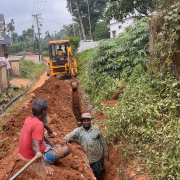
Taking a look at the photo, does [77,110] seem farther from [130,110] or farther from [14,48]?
[14,48]

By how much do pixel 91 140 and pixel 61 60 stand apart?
11.4 metres

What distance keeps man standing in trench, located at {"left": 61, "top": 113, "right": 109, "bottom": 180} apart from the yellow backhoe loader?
8.92 meters

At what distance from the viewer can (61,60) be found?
50.6 ft

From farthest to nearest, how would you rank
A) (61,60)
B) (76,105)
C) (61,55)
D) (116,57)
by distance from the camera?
(61,55) < (61,60) < (76,105) < (116,57)

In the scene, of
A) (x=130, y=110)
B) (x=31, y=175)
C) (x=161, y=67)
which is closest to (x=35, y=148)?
(x=31, y=175)

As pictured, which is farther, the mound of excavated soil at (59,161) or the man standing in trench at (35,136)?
the mound of excavated soil at (59,161)

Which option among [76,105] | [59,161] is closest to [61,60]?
[76,105]

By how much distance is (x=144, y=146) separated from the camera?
3.98 m

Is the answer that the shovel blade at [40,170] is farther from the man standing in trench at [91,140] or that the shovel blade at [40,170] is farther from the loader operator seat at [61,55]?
the loader operator seat at [61,55]

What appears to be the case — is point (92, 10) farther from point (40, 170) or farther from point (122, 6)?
point (40, 170)

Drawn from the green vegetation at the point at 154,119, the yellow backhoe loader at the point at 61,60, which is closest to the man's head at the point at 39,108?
the green vegetation at the point at 154,119

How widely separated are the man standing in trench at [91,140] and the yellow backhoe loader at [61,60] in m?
8.92

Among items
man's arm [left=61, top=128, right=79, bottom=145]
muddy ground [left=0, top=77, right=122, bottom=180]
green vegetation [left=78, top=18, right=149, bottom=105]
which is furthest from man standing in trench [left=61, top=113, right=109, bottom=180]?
green vegetation [left=78, top=18, right=149, bottom=105]

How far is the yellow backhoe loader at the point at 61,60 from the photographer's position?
14.4 metres
